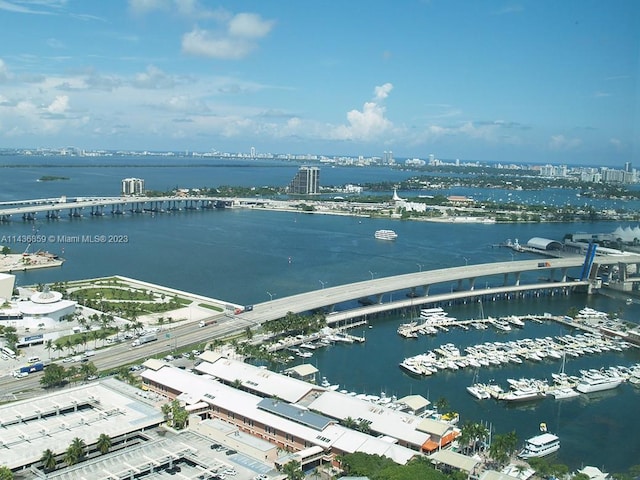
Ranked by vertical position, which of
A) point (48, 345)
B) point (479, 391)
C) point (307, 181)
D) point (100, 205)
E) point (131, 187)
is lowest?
point (479, 391)

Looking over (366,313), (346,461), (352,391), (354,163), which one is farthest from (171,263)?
(354,163)

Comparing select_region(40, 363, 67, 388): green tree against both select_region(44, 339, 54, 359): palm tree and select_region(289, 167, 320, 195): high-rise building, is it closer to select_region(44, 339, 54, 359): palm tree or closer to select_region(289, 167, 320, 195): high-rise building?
select_region(44, 339, 54, 359): palm tree

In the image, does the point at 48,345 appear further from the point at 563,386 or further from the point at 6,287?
the point at 563,386

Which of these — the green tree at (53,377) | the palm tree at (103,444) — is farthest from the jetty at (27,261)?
the palm tree at (103,444)

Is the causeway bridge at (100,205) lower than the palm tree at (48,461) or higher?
higher

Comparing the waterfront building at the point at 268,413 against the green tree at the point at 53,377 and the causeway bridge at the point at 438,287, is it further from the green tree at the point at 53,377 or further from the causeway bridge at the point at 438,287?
the causeway bridge at the point at 438,287

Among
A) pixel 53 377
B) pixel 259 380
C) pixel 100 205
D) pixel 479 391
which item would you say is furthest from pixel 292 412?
pixel 100 205
